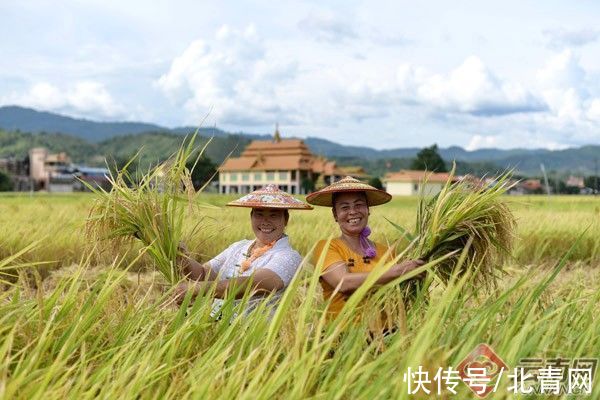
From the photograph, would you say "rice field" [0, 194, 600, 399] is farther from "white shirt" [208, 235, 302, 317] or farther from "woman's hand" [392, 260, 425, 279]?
"white shirt" [208, 235, 302, 317]

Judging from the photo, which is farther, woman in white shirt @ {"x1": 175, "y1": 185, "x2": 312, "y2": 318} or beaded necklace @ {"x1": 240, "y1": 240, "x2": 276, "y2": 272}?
beaded necklace @ {"x1": 240, "y1": 240, "x2": 276, "y2": 272}

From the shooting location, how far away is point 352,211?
3289mm

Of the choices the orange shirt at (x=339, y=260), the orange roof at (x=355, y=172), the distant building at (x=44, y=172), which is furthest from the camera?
the distant building at (x=44, y=172)

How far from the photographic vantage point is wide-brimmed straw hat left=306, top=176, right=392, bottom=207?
325cm

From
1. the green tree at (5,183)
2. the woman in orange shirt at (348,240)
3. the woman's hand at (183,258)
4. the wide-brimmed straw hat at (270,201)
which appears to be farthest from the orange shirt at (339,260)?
→ the green tree at (5,183)

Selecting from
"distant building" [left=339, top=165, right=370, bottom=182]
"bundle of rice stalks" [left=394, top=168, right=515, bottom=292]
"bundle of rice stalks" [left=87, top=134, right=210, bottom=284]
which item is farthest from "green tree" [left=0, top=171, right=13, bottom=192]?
"bundle of rice stalks" [left=394, top=168, right=515, bottom=292]

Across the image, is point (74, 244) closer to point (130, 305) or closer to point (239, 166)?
point (130, 305)

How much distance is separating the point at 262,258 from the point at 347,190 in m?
0.49

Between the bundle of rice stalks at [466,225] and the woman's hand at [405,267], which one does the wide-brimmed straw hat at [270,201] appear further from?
the woman's hand at [405,267]

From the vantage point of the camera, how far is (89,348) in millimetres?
2490

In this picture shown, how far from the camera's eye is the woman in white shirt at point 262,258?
3.23 meters

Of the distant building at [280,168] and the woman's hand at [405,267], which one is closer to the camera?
the woman's hand at [405,267]

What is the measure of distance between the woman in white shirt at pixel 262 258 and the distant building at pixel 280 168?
221 ft

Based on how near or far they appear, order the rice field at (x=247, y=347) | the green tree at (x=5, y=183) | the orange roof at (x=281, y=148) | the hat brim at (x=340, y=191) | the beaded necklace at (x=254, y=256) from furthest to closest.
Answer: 1. the orange roof at (x=281, y=148)
2. the green tree at (x=5, y=183)
3. the beaded necklace at (x=254, y=256)
4. the hat brim at (x=340, y=191)
5. the rice field at (x=247, y=347)
